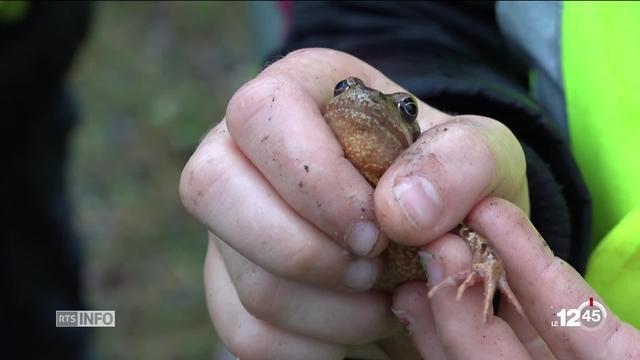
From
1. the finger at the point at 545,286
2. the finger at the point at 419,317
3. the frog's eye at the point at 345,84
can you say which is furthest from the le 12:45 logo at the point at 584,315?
the frog's eye at the point at 345,84

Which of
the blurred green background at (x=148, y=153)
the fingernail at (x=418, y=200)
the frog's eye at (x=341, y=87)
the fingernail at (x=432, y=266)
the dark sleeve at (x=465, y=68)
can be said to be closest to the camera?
the fingernail at (x=418, y=200)

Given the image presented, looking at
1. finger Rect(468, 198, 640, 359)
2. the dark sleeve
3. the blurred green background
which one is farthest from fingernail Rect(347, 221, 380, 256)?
the blurred green background

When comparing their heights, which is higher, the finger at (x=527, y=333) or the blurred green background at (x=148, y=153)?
the finger at (x=527, y=333)

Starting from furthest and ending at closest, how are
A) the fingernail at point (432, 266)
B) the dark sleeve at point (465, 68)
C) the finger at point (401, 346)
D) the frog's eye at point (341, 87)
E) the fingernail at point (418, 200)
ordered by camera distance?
the dark sleeve at point (465, 68) < the finger at point (401, 346) < the frog's eye at point (341, 87) < the fingernail at point (432, 266) < the fingernail at point (418, 200)

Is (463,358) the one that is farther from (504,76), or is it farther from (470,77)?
(504,76)

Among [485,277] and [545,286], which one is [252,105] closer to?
[485,277]

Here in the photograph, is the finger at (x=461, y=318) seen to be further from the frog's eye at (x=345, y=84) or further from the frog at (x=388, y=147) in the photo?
the frog's eye at (x=345, y=84)

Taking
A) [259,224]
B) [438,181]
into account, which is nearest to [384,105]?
→ [438,181]
